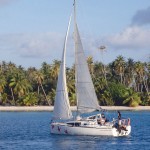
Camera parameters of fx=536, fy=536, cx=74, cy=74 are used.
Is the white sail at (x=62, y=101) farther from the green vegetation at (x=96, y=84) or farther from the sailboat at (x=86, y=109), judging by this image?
the green vegetation at (x=96, y=84)

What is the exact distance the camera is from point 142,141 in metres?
56.1

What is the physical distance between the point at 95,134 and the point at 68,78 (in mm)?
86618

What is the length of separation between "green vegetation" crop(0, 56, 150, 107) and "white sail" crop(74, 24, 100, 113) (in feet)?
243

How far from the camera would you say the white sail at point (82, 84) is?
5891cm

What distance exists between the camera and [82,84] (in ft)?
194

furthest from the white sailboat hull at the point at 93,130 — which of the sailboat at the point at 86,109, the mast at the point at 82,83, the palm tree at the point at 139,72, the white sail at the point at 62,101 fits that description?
the palm tree at the point at 139,72

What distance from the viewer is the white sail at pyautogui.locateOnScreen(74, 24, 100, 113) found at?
2319 inches

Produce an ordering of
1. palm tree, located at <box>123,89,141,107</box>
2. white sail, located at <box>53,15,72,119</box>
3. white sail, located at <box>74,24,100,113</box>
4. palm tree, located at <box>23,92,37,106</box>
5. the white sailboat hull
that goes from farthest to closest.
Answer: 1. palm tree, located at <box>23,92,37,106</box>
2. palm tree, located at <box>123,89,141,107</box>
3. white sail, located at <box>53,15,72,119</box>
4. white sail, located at <box>74,24,100,113</box>
5. the white sailboat hull

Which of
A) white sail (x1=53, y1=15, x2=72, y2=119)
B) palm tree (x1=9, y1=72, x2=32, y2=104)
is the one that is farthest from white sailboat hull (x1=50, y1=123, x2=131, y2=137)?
palm tree (x1=9, y1=72, x2=32, y2=104)

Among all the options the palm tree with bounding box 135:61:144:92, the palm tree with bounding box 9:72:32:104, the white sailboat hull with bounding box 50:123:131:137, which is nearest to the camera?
the white sailboat hull with bounding box 50:123:131:137

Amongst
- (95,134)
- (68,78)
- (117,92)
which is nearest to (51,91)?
(68,78)

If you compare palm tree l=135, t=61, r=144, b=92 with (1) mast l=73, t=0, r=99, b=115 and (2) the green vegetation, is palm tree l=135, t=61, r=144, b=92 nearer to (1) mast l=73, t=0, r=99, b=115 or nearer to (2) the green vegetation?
(2) the green vegetation

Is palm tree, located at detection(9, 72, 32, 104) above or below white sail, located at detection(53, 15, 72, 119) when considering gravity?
above

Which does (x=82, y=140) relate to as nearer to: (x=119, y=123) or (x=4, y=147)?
(x=119, y=123)
